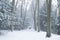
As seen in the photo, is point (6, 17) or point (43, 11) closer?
point (6, 17)

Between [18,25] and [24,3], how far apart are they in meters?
7.40

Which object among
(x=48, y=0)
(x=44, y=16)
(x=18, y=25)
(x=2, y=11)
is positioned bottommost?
(x=18, y=25)

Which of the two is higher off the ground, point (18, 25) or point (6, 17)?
point (6, 17)

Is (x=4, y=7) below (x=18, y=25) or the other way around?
the other way around

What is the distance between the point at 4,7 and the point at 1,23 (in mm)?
2033

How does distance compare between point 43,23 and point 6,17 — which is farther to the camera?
point 43,23

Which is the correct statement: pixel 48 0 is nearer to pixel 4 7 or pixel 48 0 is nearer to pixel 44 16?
pixel 4 7

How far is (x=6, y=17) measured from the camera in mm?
14039

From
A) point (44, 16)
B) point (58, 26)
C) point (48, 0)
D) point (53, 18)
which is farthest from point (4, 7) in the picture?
point (53, 18)

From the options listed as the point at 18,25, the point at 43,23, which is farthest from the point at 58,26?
the point at 18,25

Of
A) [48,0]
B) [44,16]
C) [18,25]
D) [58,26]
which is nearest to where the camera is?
[48,0]

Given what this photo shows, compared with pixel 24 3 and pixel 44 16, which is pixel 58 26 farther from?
pixel 24 3

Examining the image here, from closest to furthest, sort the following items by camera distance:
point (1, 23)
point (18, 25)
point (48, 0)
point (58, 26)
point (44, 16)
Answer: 1. point (48, 0)
2. point (1, 23)
3. point (58, 26)
4. point (44, 16)
5. point (18, 25)

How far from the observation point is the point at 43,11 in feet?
102
